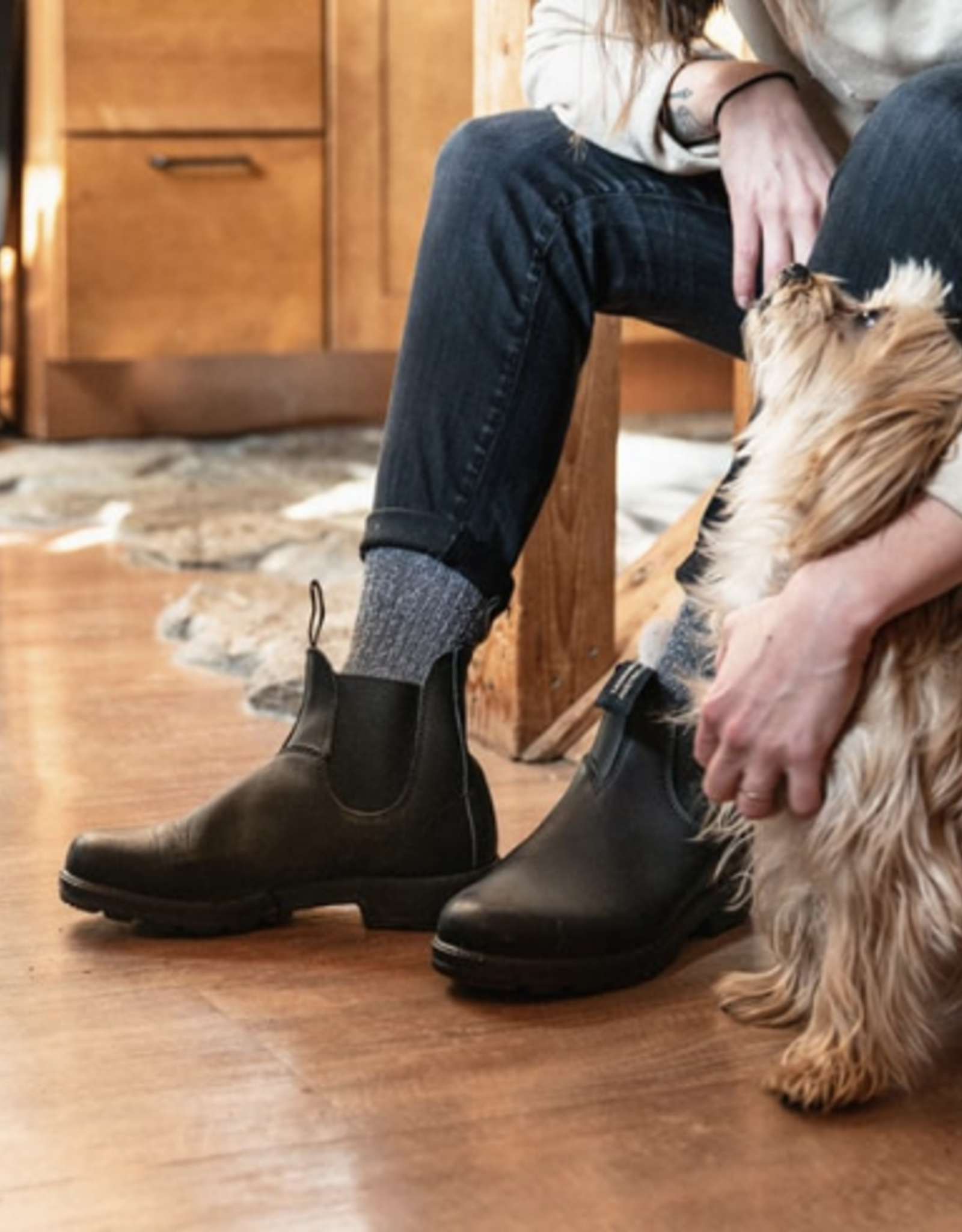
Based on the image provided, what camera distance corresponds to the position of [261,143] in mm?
3943

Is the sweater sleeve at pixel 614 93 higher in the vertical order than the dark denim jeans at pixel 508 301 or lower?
higher

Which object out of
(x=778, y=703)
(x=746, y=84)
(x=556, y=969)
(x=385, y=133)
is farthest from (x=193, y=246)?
(x=778, y=703)

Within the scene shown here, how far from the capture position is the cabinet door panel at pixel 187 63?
380 centimetres

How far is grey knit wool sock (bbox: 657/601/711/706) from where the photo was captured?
1.47 meters

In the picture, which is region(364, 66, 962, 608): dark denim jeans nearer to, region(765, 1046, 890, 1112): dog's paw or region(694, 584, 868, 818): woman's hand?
region(694, 584, 868, 818): woman's hand

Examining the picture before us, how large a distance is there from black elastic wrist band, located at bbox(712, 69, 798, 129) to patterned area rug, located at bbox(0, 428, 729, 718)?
2.82 ft

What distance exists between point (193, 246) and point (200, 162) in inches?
5.6

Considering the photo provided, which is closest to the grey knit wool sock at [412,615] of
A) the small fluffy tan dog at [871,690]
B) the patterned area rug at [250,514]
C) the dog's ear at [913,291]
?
the small fluffy tan dog at [871,690]

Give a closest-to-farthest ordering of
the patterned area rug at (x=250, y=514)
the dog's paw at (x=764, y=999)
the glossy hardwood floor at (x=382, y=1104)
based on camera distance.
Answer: the glossy hardwood floor at (x=382, y=1104), the dog's paw at (x=764, y=999), the patterned area rug at (x=250, y=514)

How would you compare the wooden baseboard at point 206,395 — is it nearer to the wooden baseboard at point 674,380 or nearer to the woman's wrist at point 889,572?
the wooden baseboard at point 674,380

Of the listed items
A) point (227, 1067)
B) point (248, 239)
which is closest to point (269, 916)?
point (227, 1067)

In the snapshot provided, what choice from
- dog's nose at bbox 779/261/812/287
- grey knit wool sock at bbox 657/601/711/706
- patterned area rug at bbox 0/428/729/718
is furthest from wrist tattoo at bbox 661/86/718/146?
patterned area rug at bbox 0/428/729/718

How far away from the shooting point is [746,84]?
1467mm

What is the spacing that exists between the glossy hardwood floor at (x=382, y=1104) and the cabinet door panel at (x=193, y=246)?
2.32m
